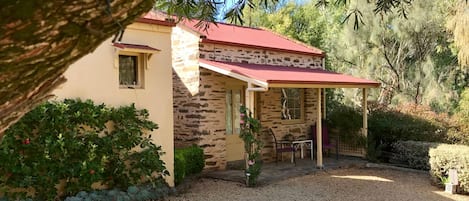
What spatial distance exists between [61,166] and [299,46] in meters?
9.64

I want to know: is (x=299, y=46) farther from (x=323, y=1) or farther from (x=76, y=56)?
(x=76, y=56)

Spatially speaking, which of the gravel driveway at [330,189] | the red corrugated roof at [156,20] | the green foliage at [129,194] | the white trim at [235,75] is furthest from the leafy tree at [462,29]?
the green foliage at [129,194]

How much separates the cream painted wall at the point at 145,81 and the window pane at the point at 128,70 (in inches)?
9.1

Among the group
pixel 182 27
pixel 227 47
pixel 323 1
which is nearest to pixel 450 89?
pixel 227 47

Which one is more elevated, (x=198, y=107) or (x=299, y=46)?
(x=299, y=46)

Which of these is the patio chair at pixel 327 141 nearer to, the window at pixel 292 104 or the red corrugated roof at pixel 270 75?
the window at pixel 292 104

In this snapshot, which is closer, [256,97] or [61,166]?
[61,166]

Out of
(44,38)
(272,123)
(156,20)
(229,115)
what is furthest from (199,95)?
(44,38)

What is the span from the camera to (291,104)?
14.2 meters

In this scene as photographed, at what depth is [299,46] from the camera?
48.7ft

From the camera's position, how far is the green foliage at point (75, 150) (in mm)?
6906

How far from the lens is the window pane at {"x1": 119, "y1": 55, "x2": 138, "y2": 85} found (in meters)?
8.59

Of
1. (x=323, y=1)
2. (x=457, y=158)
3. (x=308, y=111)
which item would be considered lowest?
(x=457, y=158)

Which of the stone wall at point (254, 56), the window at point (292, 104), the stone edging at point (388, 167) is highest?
the stone wall at point (254, 56)
